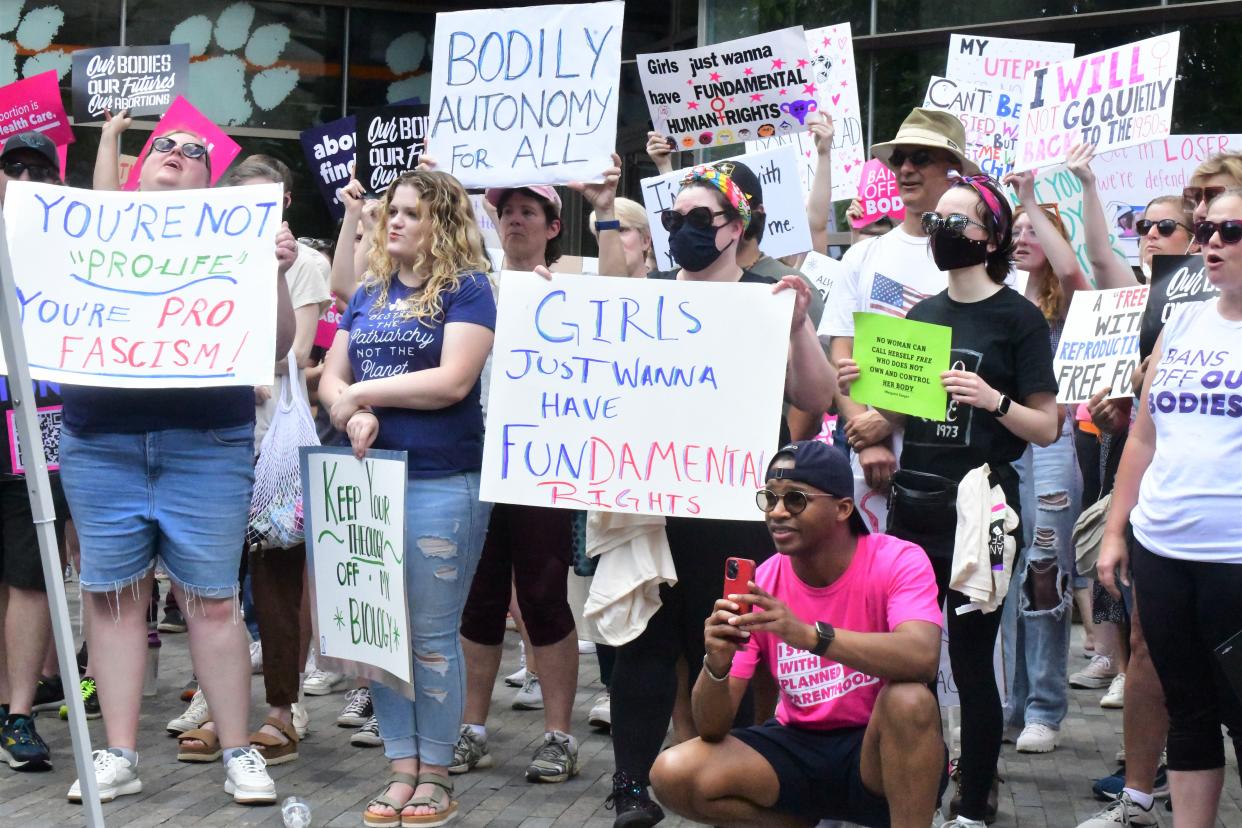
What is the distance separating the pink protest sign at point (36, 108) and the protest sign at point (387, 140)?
189 cm

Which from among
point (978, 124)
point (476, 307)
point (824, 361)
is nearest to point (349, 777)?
point (476, 307)

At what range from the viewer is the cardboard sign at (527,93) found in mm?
5660

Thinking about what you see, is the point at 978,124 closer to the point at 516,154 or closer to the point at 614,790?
the point at 516,154

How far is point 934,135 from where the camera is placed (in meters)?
5.64

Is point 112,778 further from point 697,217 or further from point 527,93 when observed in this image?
point 527,93

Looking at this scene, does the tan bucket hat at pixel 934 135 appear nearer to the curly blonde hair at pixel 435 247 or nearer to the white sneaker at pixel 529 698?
the curly blonde hair at pixel 435 247

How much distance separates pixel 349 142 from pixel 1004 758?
152 inches

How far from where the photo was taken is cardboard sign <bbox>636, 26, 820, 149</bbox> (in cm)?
736

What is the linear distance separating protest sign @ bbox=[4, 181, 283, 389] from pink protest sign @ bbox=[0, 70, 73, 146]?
9.58ft

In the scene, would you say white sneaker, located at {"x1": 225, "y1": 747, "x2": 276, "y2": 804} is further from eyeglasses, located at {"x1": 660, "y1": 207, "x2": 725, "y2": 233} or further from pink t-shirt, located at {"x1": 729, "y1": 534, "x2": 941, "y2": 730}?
eyeglasses, located at {"x1": 660, "y1": 207, "x2": 725, "y2": 233}

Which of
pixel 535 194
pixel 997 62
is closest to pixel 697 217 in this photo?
pixel 535 194

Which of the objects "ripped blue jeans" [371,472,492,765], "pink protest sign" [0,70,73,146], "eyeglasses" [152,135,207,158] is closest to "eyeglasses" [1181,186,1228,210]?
"ripped blue jeans" [371,472,492,765]

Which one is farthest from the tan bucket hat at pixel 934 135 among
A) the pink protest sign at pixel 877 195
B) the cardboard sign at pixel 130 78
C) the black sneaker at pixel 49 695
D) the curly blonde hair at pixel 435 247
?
the cardboard sign at pixel 130 78

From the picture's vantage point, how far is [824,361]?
5.00 m
